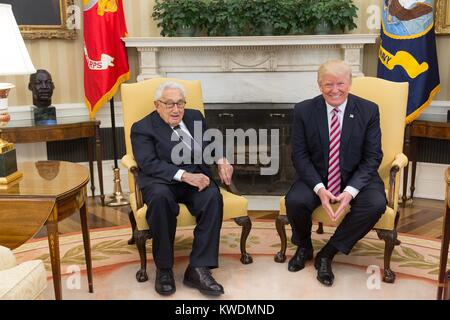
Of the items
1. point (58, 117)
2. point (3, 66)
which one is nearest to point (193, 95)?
point (3, 66)

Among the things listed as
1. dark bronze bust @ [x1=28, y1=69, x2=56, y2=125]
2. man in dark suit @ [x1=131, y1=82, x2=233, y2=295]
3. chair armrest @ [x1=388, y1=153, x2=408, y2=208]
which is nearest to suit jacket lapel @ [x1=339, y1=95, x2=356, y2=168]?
chair armrest @ [x1=388, y1=153, x2=408, y2=208]

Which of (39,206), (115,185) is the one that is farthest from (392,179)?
(115,185)

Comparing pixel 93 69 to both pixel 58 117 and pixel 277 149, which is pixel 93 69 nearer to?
pixel 58 117

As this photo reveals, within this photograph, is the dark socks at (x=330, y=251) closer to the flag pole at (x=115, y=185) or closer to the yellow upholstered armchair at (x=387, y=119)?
the yellow upholstered armchair at (x=387, y=119)

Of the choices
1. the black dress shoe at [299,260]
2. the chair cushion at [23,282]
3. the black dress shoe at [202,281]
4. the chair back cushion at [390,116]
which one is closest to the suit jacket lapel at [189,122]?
the black dress shoe at [202,281]

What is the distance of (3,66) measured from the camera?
92.4 inches

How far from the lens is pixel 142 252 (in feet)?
9.74

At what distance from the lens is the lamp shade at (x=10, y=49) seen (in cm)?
236

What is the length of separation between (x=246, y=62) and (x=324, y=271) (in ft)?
7.81

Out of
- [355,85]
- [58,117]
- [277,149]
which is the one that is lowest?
[277,149]

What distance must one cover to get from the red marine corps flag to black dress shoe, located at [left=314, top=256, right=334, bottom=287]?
2566 millimetres

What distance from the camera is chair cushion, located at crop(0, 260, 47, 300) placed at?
1.61 m
